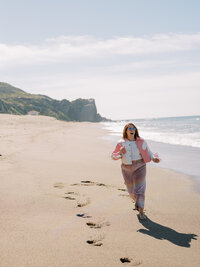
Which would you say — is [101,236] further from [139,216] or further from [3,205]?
[3,205]

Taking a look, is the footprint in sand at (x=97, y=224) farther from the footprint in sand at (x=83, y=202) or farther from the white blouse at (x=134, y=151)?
the white blouse at (x=134, y=151)

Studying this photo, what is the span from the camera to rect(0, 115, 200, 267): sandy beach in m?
3.58

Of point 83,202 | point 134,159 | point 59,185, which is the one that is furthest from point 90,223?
point 59,185

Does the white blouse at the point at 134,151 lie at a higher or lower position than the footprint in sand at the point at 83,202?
higher

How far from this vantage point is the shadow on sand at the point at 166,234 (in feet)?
13.9

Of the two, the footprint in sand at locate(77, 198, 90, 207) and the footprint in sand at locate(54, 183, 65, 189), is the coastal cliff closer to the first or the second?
the footprint in sand at locate(54, 183, 65, 189)

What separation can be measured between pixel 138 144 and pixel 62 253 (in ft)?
9.12

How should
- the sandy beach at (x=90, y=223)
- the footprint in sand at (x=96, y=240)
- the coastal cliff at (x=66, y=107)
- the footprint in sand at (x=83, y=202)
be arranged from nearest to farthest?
the sandy beach at (x=90, y=223)
the footprint in sand at (x=96, y=240)
the footprint in sand at (x=83, y=202)
the coastal cliff at (x=66, y=107)

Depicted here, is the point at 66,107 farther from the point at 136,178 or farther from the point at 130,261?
the point at 130,261

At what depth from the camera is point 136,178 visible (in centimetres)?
558

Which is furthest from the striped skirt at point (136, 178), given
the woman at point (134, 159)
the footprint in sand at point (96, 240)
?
the footprint in sand at point (96, 240)

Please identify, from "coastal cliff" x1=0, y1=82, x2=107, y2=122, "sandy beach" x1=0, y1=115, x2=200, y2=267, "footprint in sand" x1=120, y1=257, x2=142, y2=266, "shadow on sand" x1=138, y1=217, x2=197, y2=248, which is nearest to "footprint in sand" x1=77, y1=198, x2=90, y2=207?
"sandy beach" x1=0, y1=115, x2=200, y2=267

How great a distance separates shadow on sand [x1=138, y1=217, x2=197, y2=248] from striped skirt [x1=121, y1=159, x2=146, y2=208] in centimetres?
68

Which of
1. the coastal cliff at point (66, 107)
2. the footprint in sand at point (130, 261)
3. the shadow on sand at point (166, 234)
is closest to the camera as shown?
the footprint in sand at point (130, 261)
